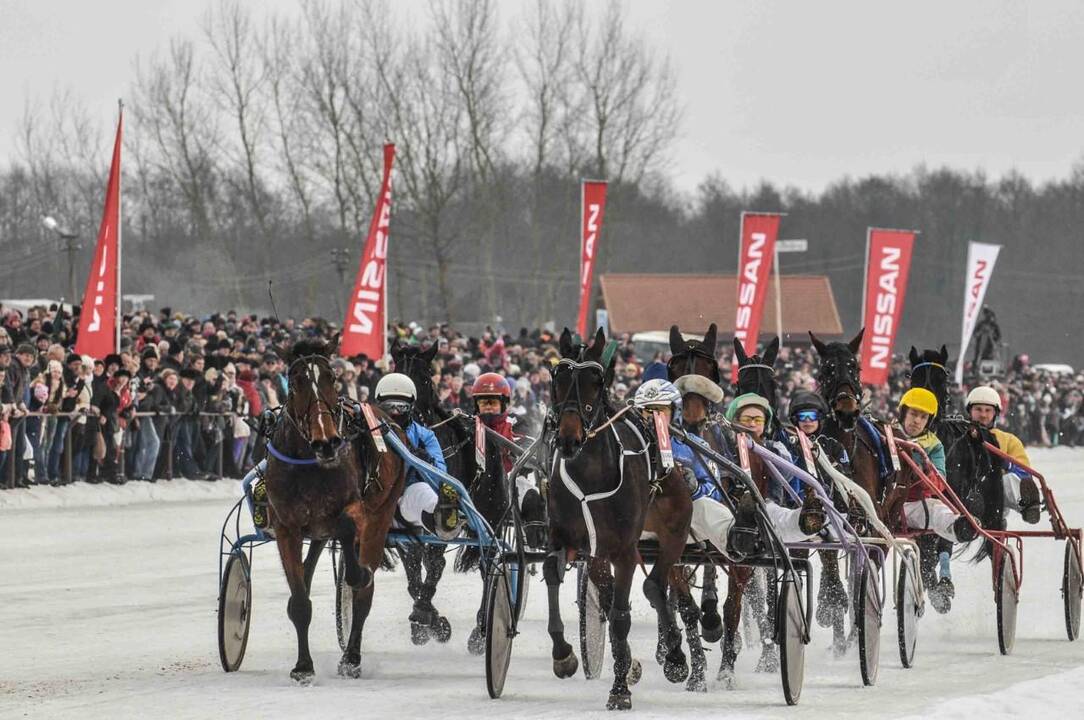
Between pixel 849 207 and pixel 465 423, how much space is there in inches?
3211

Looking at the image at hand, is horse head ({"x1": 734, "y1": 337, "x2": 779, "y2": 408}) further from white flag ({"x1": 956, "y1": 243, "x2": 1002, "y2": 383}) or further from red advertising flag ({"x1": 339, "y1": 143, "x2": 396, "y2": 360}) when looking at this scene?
white flag ({"x1": 956, "y1": 243, "x2": 1002, "y2": 383})

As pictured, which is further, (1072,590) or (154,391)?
(154,391)

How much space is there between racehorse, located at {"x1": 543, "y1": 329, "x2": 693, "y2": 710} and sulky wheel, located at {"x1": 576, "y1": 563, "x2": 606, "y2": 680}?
0.59 meters

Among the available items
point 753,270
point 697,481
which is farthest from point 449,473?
point 753,270

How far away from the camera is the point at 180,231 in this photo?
6341 cm

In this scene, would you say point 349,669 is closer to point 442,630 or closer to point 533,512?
point 533,512

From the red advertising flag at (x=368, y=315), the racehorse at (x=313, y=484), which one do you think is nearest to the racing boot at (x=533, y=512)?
the racehorse at (x=313, y=484)

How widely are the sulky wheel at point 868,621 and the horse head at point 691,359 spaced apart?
1420 mm

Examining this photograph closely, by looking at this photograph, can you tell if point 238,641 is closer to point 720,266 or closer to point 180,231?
point 180,231

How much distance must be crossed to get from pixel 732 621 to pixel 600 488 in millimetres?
1523

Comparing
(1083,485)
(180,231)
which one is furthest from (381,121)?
(1083,485)

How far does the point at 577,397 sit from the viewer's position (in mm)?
8102

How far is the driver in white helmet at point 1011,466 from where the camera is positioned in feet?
39.8

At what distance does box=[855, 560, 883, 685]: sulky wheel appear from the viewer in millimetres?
9258
